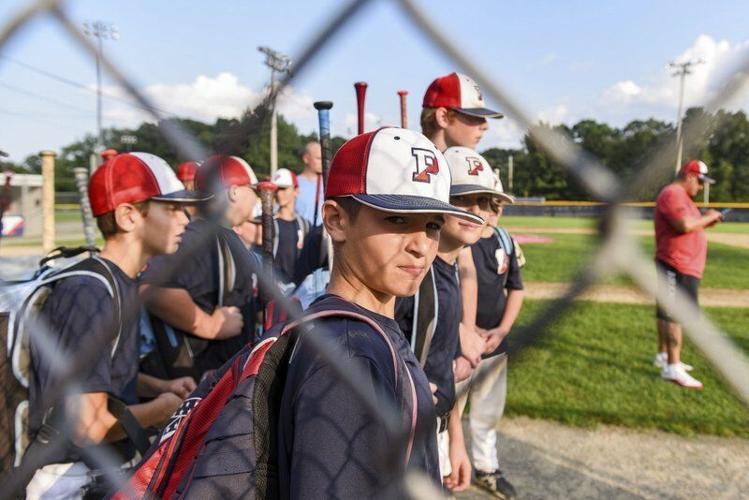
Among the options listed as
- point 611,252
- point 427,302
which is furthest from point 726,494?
point 611,252

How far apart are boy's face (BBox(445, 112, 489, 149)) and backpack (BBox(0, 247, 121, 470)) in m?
1.63

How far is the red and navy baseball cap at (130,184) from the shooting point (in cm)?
206

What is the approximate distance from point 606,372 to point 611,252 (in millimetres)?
5152

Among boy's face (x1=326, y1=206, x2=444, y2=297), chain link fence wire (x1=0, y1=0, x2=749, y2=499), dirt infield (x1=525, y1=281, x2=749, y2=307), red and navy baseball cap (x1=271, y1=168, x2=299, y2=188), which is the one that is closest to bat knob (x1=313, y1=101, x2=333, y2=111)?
boy's face (x1=326, y1=206, x2=444, y2=297)

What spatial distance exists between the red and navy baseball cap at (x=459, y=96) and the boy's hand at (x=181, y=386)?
161 centimetres

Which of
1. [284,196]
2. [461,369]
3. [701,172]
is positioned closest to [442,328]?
[461,369]

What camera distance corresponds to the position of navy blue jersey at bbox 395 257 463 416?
2.12 meters

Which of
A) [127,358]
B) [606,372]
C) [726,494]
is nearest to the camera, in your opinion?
[127,358]

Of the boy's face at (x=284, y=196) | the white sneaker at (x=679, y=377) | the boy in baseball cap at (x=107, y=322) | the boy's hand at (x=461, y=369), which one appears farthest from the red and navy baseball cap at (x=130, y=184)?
the white sneaker at (x=679, y=377)

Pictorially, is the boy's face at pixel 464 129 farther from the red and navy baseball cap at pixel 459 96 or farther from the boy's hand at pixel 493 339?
the boy's hand at pixel 493 339

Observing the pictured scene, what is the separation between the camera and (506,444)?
398cm

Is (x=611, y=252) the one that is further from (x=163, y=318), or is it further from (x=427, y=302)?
(x=163, y=318)

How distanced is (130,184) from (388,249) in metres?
1.19

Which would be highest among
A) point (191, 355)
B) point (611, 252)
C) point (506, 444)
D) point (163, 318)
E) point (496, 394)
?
point (611, 252)
